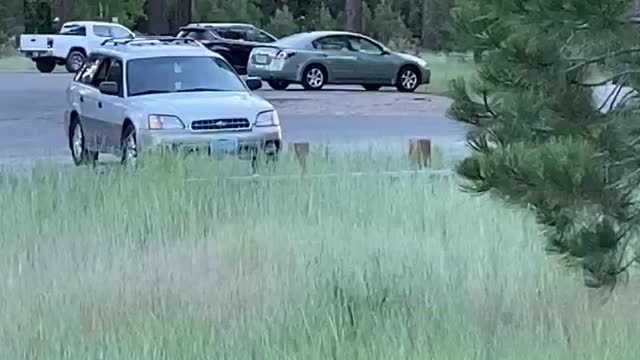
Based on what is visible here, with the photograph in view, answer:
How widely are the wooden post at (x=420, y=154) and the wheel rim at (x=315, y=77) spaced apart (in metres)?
16.5

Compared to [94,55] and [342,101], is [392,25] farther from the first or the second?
[94,55]

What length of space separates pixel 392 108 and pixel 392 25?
31.6 metres

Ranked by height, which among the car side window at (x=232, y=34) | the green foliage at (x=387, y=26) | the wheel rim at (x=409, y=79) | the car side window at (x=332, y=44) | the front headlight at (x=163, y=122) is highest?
the front headlight at (x=163, y=122)

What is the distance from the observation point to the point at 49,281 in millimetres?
7664

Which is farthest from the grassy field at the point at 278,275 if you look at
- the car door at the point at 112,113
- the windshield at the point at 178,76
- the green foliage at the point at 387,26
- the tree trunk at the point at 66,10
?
the green foliage at the point at 387,26

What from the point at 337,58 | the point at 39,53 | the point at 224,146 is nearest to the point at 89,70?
the point at 224,146

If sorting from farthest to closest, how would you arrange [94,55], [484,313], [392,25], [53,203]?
[392,25] < [94,55] < [53,203] < [484,313]

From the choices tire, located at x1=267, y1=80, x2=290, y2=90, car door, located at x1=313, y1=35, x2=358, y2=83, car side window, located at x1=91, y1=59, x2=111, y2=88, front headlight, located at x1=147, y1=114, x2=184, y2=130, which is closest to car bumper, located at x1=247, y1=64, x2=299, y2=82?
tire, located at x1=267, y1=80, x2=290, y2=90

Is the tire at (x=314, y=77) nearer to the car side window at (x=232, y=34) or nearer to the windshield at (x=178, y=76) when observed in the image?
the car side window at (x=232, y=34)

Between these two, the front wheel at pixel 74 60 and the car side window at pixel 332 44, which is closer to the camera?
the car side window at pixel 332 44

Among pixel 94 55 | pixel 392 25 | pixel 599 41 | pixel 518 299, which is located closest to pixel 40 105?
pixel 94 55

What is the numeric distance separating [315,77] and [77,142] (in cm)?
1409

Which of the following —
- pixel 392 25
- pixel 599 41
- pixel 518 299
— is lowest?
pixel 392 25

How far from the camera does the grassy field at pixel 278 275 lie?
6.32 m
